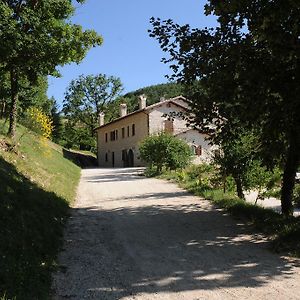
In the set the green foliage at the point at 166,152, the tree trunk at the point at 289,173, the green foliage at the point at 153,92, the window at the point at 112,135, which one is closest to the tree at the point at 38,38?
the tree trunk at the point at 289,173

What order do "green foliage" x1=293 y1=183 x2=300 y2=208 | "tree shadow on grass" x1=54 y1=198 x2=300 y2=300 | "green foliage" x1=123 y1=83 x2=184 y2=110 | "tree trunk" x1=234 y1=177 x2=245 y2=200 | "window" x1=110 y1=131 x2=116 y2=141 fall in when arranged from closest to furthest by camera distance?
1. "tree shadow on grass" x1=54 y1=198 x2=300 y2=300
2. "tree trunk" x1=234 y1=177 x2=245 y2=200
3. "green foliage" x1=293 y1=183 x2=300 y2=208
4. "window" x1=110 y1=131 x2=116 y2=141
5. "green foliage" x1=123 y1=83 x2=184 y2=110

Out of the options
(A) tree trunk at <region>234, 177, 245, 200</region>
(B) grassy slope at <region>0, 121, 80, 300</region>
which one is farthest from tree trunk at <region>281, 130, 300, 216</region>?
(B) grassy slope at <region>0, 121, 80, 300</region>

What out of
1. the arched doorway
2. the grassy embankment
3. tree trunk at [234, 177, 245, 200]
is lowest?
the grassy embankment

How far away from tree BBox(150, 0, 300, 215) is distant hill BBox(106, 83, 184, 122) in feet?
164

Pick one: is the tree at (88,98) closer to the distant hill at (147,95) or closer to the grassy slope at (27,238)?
the distant hill at (147,95)

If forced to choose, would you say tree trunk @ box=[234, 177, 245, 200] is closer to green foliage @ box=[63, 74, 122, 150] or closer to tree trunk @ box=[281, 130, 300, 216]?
tree trunk @ box=[281, 130, 300, 216]

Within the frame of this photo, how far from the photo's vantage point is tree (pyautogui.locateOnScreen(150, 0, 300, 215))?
27.6ft

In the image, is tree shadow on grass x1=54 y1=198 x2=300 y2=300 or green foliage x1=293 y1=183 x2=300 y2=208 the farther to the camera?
green foliage x1=293 y1=183 x2=300 y2=208

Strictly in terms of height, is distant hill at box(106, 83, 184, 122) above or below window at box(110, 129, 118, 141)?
above

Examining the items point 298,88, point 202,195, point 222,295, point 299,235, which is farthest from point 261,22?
point 202,195

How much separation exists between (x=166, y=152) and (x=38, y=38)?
14.9m

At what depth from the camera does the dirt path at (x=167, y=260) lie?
6.13 metres

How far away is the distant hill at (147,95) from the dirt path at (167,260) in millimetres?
49907

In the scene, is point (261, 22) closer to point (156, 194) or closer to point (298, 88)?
point (298, 88)
